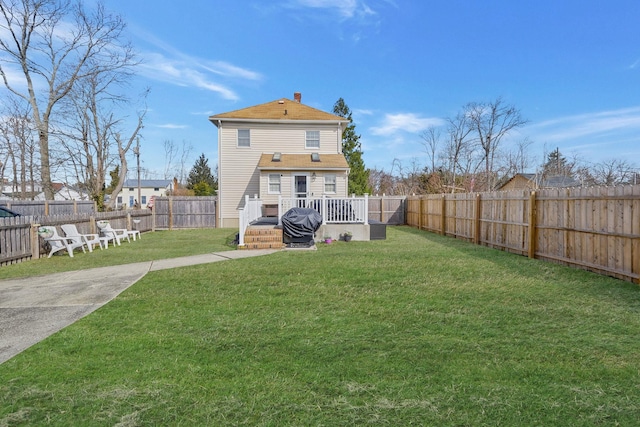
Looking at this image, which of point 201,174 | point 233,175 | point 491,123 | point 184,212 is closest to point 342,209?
point 233,175

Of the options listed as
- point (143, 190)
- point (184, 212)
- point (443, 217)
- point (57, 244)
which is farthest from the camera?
point (143, 190)

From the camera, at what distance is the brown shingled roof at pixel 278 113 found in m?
18.6

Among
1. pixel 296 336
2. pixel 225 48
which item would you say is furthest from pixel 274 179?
pixel 296 336

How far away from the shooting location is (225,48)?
15.4m

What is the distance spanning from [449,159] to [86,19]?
95.4ft

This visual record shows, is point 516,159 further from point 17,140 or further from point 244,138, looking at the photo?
point 17,140

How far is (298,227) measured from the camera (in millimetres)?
10383

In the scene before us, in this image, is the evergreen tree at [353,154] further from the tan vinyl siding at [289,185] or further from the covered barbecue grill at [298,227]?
the covered barbecue grill at [298,227]

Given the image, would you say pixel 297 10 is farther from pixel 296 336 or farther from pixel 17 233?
pixel 296 336

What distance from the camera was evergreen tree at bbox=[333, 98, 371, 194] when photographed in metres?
31.9

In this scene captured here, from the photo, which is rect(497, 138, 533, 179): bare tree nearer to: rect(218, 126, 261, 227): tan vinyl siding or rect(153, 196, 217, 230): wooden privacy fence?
rect(218, 126, 261, 227): tan vinyl siding

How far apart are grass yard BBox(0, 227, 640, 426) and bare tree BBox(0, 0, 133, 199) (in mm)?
20323

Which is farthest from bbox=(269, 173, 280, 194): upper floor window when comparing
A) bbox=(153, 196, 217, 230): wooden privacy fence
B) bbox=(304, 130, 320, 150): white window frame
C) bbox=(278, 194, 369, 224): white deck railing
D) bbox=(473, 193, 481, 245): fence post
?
bbox=(473, 193, 481, 245): fence post

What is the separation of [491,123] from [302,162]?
2164cm
